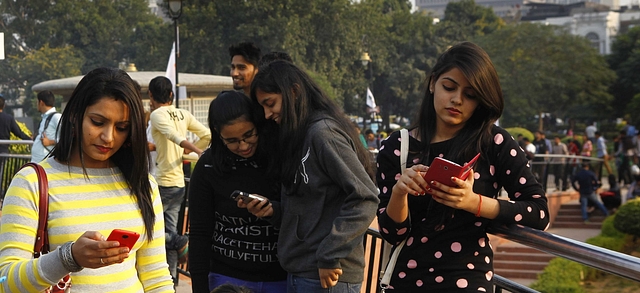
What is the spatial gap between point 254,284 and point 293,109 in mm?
770

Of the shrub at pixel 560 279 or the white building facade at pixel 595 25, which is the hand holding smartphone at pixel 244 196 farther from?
the white building facade at pixel 595 25

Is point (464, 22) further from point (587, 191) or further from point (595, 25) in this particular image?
point (595, 25)

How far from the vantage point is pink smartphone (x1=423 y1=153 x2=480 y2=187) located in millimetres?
2553

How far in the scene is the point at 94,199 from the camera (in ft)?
8.49

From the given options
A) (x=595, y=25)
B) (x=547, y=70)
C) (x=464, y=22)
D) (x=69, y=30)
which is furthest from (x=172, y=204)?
(x=595, y=25)

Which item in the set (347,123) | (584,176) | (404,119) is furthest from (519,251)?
(404,119)

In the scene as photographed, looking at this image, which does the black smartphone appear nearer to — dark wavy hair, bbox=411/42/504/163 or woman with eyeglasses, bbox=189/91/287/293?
woman with eyeglasses, bbox=189/91/287/293

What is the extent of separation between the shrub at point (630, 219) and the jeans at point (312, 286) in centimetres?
1539

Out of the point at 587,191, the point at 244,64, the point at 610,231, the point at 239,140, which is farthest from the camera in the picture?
the point at 587,191

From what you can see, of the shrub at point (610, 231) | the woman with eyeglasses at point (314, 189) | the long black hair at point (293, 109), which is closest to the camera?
the woman with eyeglasses at point (314, 189)

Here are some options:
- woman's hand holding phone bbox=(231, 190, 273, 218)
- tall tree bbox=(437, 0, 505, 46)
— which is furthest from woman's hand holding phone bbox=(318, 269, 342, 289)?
tall tree bbox=(437, 0, 505, 46)

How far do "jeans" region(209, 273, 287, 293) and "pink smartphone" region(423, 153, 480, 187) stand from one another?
4.24ft

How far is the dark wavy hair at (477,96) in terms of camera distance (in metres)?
2.83

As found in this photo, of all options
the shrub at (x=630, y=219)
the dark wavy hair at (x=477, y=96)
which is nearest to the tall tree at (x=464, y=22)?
the shrub at (x=630, y=219)
